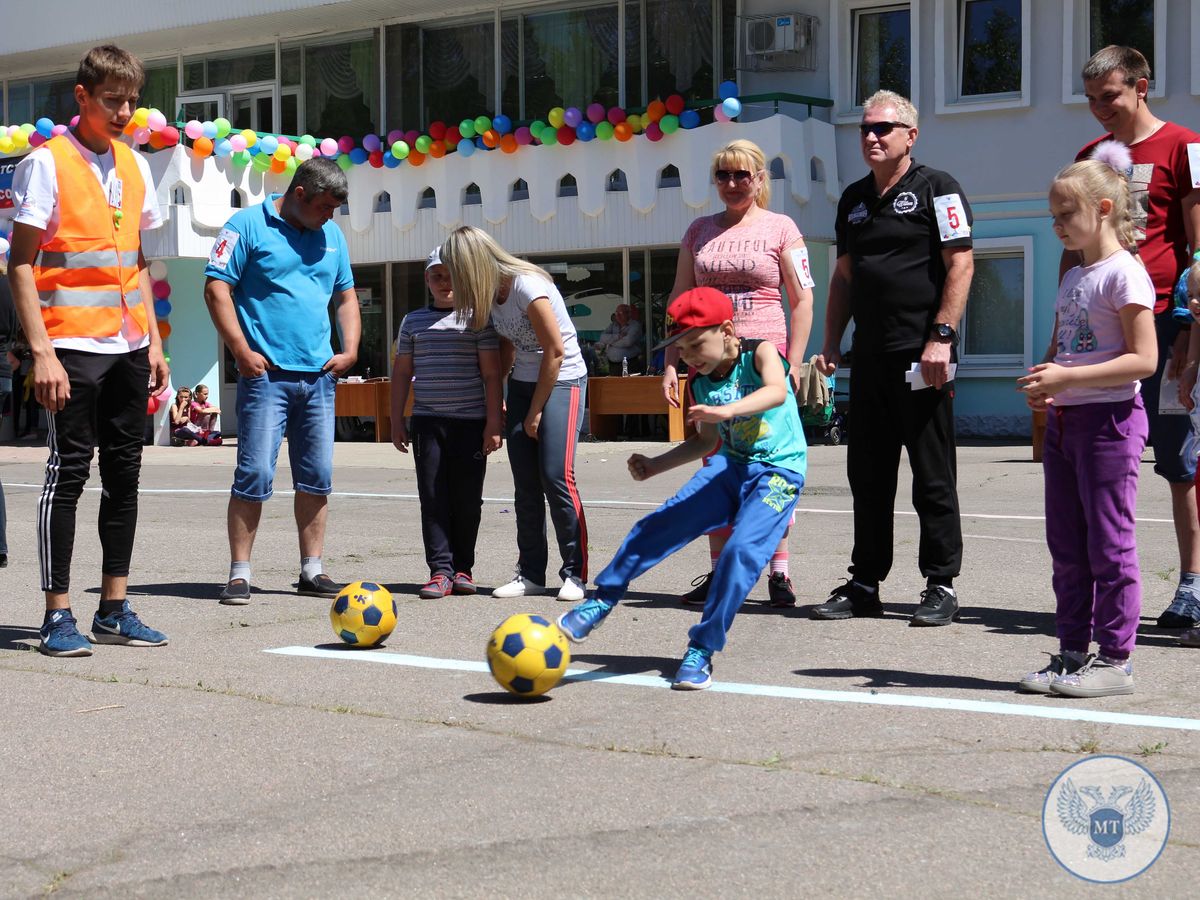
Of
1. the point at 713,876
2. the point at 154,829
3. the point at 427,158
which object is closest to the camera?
the point at 713,876

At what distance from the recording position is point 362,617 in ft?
19.8

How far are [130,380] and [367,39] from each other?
811 inches

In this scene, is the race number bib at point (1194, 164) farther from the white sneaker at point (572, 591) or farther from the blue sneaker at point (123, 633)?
the blue sneaker at point (123, 633)

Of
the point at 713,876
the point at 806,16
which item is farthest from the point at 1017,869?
the point at 806,16

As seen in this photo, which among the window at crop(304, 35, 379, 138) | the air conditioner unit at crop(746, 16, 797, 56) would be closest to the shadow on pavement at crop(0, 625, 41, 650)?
the air conditioner unit at crop(746, 16, 797, 56)

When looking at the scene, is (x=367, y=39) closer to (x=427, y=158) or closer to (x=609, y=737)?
(x=427, y=158)

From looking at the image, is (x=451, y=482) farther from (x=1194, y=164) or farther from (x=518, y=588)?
(x=1194, y=164)

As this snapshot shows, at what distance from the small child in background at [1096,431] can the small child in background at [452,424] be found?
305 cm

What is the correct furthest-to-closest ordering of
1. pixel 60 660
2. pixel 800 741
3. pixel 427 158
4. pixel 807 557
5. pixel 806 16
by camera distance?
pixel 427 158
pixel 806 16
pixel 807 557
pixel 60 660
pixel 800 741

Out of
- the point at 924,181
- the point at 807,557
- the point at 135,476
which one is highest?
the point at 924,181

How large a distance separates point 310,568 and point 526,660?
8.99 feet

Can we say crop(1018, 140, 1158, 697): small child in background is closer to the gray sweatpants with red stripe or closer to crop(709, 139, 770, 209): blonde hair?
crop(709, 139, 770, 209): blonde hair

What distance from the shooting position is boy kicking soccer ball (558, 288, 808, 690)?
5.39 meters

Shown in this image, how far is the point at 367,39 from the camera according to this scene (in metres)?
25.7
